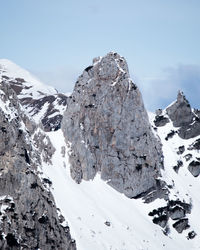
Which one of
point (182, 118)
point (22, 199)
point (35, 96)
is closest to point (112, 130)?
point (182, 118)

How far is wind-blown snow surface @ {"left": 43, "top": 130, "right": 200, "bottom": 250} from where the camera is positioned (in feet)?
169

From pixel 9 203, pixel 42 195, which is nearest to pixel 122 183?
pixel 42 195

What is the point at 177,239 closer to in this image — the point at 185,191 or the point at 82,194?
the point at 185,191

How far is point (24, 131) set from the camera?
5053 cm

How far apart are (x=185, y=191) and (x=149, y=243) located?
1777 centimetres

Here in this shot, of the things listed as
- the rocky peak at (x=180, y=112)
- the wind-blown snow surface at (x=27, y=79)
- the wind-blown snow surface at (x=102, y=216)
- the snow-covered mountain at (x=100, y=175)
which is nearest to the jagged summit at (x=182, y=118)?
the rocky peak at (x=180, y=112)

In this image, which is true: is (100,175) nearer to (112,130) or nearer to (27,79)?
(112,130)

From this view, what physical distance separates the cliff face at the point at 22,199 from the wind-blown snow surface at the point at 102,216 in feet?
12.3

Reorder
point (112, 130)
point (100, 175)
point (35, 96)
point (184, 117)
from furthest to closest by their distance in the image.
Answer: point (35, 96) < point (184, 117) < point (112, 130) < point (100, 175)

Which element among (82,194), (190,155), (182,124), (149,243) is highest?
(182,124)

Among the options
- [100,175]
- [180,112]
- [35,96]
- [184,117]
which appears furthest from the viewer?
[35,96]

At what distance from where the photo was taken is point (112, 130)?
67.1 m

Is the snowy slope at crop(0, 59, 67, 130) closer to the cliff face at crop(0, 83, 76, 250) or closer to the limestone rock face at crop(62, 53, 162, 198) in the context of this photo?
the limestone rock face at crop(62, 53, 162, 198)

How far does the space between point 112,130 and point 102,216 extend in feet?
51.1
